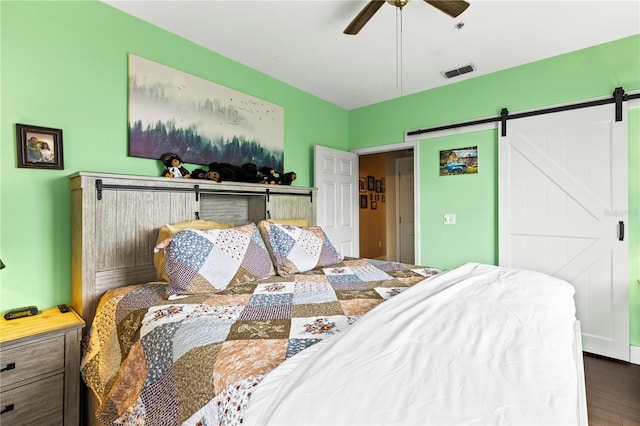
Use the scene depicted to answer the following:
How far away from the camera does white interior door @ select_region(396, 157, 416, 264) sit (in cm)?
566

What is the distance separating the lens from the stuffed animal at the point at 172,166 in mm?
2277

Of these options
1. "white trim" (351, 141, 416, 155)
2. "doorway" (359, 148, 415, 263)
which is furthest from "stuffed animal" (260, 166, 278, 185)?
"doorway" (359, 148, 415, 263)

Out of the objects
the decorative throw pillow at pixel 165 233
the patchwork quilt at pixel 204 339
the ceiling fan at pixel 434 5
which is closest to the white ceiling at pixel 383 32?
the ceiling fan at pixel 434 5

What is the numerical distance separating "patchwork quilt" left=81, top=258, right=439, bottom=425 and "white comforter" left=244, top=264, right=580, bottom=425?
13 centimetres

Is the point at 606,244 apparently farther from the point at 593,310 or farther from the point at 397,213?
the point at 397,213

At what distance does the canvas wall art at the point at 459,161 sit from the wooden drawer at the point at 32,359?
3.54m

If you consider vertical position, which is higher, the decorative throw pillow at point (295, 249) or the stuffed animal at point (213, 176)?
the stuffed animal at point (213, 176)

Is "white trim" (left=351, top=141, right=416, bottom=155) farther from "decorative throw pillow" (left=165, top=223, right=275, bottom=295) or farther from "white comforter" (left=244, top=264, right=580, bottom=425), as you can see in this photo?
"white comforter" (left=244, top=264, right=580, bottom=425)

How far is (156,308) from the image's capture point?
54.4 inches

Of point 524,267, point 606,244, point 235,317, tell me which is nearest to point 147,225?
point 235,317

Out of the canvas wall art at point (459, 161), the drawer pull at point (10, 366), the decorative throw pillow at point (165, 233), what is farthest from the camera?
the canvas wall art at point (459, 161)

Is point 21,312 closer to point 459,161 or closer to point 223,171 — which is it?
point 223,171

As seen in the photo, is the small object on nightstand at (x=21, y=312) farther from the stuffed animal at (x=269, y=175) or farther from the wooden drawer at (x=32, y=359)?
the stuffed animal at (x=269, y=175)

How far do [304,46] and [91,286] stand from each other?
237 cm
